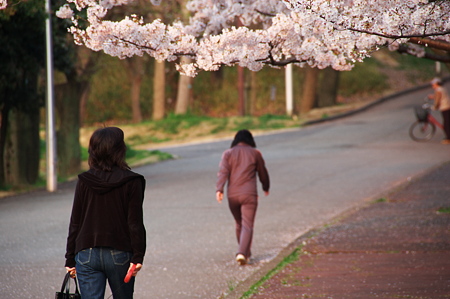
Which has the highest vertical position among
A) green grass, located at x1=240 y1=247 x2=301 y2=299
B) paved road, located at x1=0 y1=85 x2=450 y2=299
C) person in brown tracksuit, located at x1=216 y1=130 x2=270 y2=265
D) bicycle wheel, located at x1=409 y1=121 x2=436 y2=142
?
person in brown tracksuit, located at x1=216 y1=130 x2=270 y2=265

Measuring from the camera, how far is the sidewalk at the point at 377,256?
7309 mm

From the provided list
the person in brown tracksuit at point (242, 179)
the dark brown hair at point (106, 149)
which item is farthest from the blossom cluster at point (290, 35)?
the dark brown hair at point (106, 149)

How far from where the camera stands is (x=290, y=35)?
807cm

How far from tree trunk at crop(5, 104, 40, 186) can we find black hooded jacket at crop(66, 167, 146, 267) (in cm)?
1310

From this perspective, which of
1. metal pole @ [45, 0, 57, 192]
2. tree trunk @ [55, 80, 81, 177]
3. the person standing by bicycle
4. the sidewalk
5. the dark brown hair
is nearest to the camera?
the dark brown hair

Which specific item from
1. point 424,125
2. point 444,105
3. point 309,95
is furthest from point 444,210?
point 309,95

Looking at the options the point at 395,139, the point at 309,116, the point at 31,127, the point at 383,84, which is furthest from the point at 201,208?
the point at 383,84

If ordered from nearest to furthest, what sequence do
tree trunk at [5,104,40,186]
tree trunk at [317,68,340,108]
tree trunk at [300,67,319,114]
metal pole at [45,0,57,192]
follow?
metal pole at [45,0,57,192] < tree trunk at [5,104,40,186] < tree trunk at [300,67,319,114] < tree trunk at [317,68,340,108]

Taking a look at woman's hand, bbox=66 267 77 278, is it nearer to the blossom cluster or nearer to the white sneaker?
the blossom cluster

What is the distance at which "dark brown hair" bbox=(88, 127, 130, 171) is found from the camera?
4766mm

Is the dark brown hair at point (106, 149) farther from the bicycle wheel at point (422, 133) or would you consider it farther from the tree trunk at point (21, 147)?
the bicycle wheel at point (422, 133)

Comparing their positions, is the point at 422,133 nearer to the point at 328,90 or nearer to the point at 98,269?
the point at 328,90

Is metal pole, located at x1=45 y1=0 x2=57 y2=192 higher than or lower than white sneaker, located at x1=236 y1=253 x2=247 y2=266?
higher

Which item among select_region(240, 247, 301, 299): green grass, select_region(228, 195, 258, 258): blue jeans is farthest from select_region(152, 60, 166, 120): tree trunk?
select_region(240, 247, 301, 299): green grass
